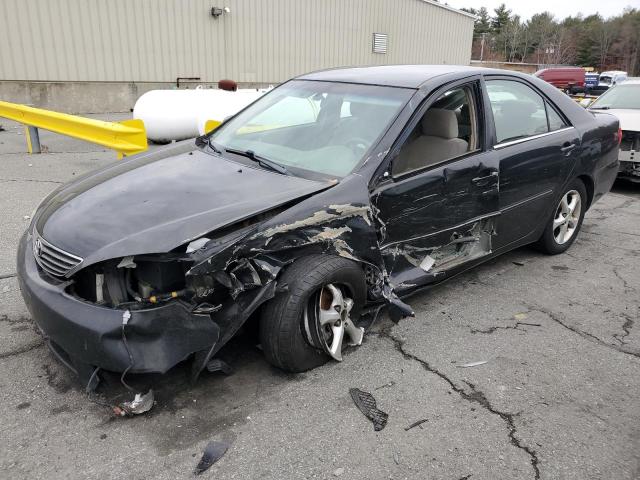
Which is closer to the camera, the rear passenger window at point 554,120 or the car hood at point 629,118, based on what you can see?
the rear passenger window at point 554,120

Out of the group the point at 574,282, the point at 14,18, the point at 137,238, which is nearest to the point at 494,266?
the point at 574,282

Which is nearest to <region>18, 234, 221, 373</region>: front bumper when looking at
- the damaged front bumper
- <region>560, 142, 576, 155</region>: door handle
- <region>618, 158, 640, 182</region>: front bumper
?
the damaged front bumper

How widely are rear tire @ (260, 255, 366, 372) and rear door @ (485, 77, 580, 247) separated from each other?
1698 millimetres

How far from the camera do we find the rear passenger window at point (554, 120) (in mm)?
4504

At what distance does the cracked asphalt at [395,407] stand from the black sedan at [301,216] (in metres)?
0.22

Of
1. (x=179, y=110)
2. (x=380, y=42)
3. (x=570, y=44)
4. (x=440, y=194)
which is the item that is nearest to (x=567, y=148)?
(x=440, y=194)

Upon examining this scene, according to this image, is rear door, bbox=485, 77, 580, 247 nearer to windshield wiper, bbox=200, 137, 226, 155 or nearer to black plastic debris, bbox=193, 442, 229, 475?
windshield wiper, bbox=200, 137, 226, 155

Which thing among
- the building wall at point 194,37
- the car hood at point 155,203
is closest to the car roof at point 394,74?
the car hood at point 155,203

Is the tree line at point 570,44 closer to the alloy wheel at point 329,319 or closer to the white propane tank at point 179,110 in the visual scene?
the white propane tank at point 179,110

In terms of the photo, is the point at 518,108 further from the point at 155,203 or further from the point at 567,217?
the point at 155,203

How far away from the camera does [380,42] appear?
2036cm

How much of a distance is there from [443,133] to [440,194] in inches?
19.8

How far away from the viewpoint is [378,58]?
20.7 metres

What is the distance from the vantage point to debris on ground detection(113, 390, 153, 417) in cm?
260
